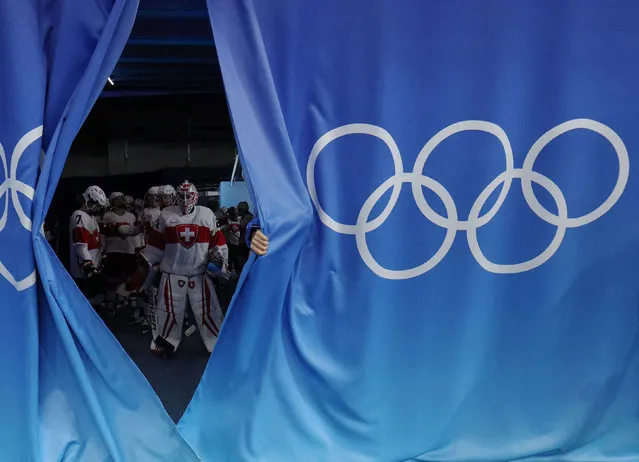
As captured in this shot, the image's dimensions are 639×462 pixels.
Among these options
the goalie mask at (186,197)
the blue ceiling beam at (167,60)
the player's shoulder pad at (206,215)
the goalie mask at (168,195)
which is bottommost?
the goalie mask at (168,195)

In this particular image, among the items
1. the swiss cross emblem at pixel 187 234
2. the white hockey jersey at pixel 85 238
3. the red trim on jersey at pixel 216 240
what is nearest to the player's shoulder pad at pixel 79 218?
the white hockey jersey at pixel 85 238

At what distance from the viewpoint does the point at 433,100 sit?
115 inches

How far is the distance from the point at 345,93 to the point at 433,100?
0.48m

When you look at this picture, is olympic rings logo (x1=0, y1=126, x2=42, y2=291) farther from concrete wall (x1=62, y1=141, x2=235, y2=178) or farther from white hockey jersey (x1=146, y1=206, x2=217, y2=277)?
concrete wall (x1=62, y1=141, x2=235, y2=178)

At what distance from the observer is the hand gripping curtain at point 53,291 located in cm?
263

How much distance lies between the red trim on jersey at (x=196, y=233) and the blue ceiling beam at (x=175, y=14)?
5.89 ft

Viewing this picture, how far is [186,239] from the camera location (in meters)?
4.91

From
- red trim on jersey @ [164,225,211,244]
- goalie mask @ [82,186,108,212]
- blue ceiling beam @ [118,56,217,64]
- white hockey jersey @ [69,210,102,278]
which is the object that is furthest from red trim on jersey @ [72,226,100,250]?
blue ceiling beam @ [118,56,217,64]

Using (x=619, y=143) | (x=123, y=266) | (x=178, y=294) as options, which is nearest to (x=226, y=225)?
(x=123, y=266)

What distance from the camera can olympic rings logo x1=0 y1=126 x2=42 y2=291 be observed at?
8.68 ft

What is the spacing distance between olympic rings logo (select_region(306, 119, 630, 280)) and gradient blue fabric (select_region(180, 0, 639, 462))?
0.01m

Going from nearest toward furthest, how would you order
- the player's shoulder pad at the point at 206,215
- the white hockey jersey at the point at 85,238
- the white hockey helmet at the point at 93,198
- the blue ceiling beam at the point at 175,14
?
the blue ceiling beam at the point at 175,14
the player's shoulder pad at the point at 206,215
the white hockey jersey at the point at 85,238
the white hockey helmet at the point at 93,198

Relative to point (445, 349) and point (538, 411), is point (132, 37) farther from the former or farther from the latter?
point (538, 411)

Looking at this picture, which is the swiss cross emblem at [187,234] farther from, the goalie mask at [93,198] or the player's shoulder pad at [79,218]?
the goalie mask at [93,198]
